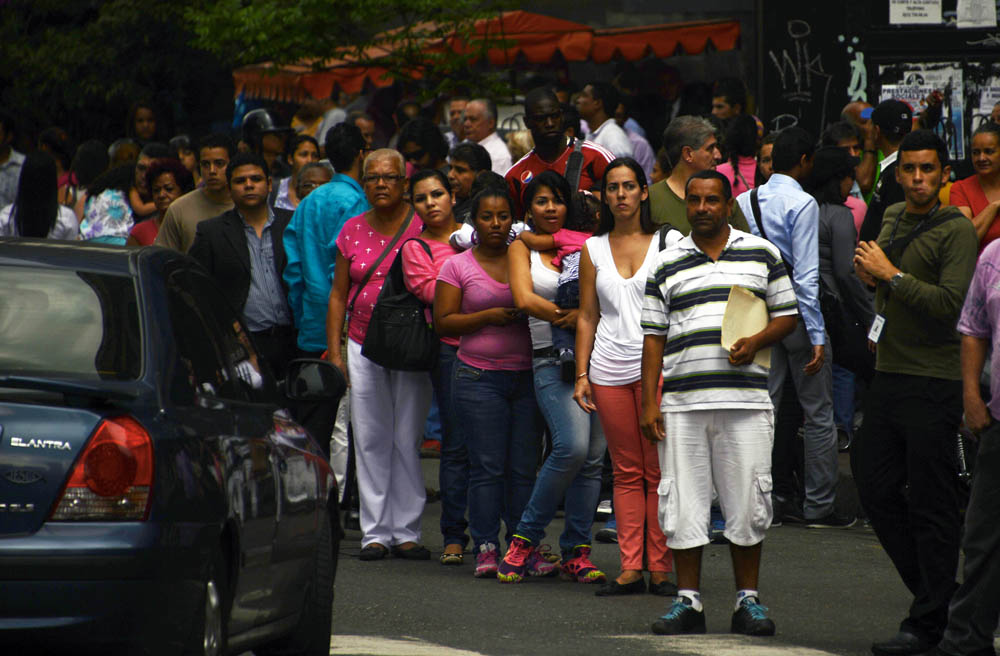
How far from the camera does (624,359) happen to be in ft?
28.3

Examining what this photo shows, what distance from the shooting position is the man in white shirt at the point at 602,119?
14.4m

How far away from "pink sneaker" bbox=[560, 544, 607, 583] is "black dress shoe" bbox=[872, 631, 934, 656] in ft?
6.72

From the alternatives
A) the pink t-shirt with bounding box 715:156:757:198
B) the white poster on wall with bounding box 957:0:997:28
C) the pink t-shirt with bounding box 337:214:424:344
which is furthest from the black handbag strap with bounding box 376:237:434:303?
the white poster on wall with bounding box 957:0:997:28

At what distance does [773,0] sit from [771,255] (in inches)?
330

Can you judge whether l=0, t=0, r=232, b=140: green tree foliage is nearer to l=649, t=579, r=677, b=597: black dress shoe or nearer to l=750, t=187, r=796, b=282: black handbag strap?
l=750, t=187, r=796, b=282: black handbag strap

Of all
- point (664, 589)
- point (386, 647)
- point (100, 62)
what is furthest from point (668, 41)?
point (386, 647)

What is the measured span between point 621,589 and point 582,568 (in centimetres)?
45

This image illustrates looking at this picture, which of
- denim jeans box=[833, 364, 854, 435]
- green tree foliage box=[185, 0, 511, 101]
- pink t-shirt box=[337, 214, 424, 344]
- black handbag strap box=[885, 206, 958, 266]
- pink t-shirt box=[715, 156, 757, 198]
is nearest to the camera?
black handbag strap box=[885, 206, 958, 266]

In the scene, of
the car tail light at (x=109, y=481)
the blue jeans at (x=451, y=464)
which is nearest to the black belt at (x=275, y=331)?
the blue jeans at (x=451, y=464)

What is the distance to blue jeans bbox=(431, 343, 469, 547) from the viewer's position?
384 inches

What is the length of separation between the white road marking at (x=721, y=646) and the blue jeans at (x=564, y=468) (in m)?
1.51

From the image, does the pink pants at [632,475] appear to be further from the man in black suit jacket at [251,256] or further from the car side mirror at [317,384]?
the man in black suit jacket at [251,256]

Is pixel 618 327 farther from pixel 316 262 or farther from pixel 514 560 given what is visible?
pixel 316 262

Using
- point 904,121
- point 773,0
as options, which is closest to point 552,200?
point 904,121
